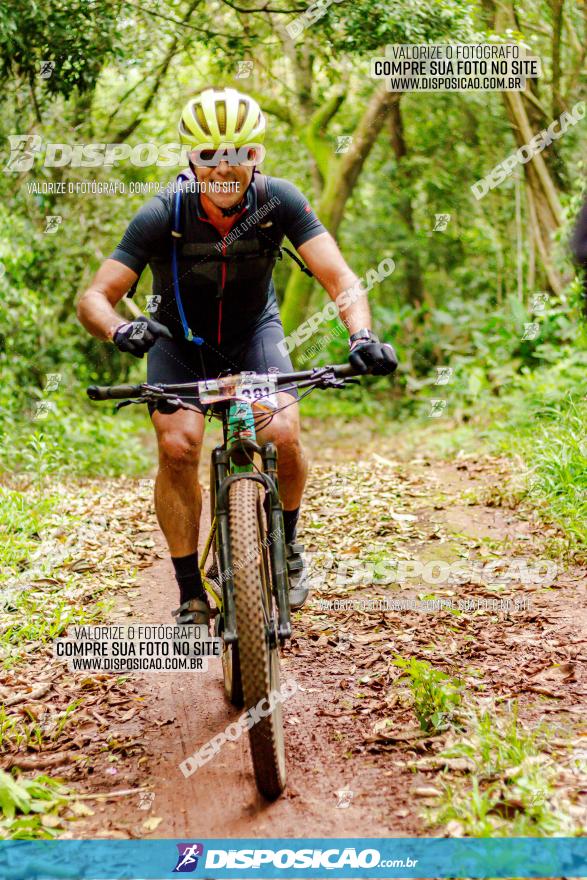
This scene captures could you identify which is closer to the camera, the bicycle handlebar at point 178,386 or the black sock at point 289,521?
the bicycle handlebar at point 178,386

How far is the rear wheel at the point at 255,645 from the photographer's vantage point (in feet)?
9.30

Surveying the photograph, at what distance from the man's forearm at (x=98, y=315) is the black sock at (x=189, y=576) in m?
1.07

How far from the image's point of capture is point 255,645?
285 cm

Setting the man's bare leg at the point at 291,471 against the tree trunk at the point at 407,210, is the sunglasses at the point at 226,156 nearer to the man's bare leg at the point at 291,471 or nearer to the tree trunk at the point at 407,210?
the man's bare leg at the point at 291,471

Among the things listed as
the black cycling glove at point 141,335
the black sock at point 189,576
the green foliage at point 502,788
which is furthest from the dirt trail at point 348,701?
the black cycling glove at point 141,335

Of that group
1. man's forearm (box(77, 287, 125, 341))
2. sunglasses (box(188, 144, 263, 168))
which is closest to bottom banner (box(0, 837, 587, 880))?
man's forearm (box(77, 287, 125, 341))

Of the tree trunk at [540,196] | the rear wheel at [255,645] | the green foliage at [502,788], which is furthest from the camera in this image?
the tree trunk at [540,196]

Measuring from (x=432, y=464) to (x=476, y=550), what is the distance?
10.1 ft

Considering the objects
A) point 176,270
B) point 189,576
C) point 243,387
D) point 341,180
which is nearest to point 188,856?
point 189,576

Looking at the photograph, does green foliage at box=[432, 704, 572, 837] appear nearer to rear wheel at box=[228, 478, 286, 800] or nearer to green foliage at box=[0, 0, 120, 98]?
rear wheel at box=[228, 478, 286, 800]

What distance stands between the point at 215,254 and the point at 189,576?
1.46 meters

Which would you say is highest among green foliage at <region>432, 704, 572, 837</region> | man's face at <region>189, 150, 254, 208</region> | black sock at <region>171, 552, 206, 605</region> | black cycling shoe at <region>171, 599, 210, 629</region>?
man's face at <region>189, 150, 254, 208</region>

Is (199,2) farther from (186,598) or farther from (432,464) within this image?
(186,598)

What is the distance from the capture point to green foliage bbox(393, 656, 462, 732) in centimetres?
331
